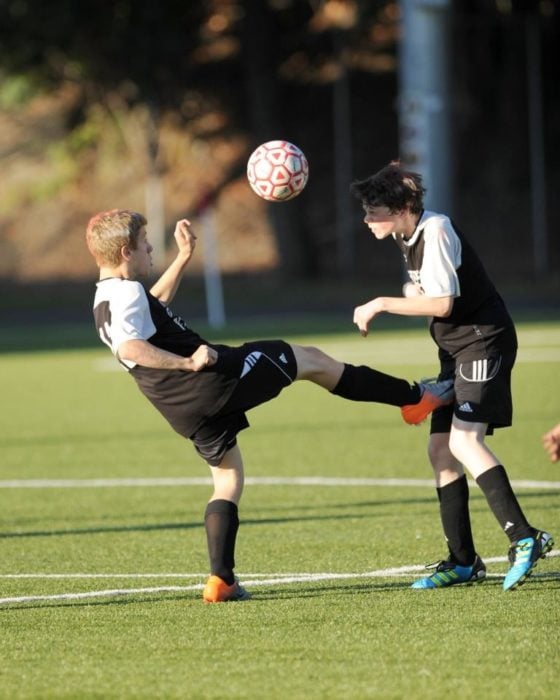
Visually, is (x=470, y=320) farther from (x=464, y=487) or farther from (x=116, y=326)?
(x=116, y=326)

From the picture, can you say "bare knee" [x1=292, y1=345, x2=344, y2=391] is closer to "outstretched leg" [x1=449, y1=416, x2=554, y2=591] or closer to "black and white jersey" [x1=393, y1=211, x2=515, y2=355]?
"black and white jersey" [x1=393, y1=211, x2=515, y2=355]

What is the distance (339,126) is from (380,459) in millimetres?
24775

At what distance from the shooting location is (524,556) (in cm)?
626

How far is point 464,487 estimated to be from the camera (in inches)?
270

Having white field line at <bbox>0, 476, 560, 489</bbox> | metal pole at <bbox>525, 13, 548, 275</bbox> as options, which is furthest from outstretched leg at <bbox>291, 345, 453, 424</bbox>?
metal pole at <bbox>525, 13, 548, 275</bbox>

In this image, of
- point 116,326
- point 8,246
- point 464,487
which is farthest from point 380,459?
point 8,246

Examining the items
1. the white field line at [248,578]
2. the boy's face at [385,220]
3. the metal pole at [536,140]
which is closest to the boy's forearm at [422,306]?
the boy's face at [385,220]

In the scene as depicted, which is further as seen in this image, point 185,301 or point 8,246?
point 8,246

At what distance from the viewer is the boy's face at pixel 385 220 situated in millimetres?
6461

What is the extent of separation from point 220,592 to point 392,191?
2091 mm

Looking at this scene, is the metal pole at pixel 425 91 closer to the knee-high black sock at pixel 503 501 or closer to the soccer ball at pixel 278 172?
the soccer ball at pixel 278 172

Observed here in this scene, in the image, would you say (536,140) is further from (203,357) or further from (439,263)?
(203,357)

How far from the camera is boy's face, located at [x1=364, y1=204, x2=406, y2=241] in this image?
6461 millimetres

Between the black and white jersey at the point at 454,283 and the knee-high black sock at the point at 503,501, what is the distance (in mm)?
617
